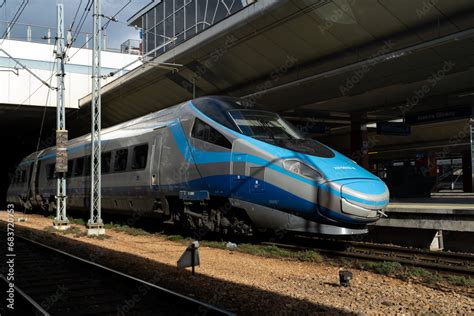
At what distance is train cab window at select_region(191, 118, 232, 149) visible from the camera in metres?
10.3

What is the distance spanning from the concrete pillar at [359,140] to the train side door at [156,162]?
1446cm

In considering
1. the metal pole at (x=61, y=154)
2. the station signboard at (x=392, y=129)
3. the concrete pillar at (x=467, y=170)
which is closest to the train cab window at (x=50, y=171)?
the metal pole at (x=61, y=154)

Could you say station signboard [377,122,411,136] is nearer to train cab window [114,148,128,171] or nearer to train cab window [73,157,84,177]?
train cab window [114,148,128,171]

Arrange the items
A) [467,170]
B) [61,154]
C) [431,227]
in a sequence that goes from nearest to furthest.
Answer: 1. [431,227]
2. [61,154]
3. [467,170]

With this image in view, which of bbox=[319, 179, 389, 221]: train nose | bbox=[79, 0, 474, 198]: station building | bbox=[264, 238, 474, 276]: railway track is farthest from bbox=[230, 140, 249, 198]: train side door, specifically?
bbox=[79, 0, 474, 198]: station building

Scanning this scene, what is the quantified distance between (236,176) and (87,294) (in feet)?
14.1

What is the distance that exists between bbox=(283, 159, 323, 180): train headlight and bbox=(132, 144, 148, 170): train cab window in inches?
201

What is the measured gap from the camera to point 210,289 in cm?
665

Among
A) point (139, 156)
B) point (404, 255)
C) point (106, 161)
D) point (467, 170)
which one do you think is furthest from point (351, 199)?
point (467, 170)

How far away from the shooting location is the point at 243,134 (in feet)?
33.1

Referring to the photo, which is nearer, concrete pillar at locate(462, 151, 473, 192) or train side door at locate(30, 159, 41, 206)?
train side door at locate(30, 159, 41, 206)

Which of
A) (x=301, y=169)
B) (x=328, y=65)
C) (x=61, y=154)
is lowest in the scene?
(x=301, y=169)

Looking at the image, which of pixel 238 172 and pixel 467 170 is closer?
pixel 238 172

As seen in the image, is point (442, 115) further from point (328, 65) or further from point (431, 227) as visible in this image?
point (431, 227)
